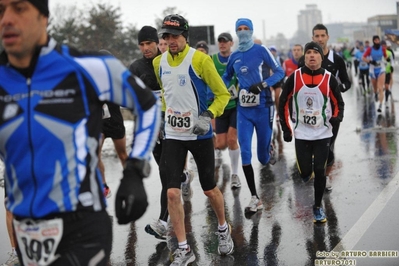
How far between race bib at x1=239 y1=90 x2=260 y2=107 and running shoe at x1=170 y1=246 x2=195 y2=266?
2653mm

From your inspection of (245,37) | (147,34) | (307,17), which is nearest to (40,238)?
(147,34)

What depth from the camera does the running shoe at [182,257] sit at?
18.0ft

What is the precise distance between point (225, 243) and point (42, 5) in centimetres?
353

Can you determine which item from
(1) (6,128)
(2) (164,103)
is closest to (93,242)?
(1) (6,128)

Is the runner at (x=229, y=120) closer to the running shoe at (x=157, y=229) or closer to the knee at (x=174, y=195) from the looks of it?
the running shoe at (x=157, y=229)

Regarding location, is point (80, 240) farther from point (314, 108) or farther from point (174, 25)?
point (314, 108)

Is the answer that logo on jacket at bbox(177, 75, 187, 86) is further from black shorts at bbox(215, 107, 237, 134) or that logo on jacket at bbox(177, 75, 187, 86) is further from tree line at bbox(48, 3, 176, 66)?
tree line at bbox(48, 3, 176, 66)

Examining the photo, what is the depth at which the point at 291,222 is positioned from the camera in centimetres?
673

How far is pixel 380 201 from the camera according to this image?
7.25 metres

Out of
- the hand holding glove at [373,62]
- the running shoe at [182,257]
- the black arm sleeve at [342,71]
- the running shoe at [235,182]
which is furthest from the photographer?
the hand holding glove at [373,62]

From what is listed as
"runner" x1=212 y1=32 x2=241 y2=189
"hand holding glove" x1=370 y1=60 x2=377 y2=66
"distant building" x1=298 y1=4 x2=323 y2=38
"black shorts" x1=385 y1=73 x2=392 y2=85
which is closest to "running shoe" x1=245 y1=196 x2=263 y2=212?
"runner" x1=212 y1=32 x2=241 y2=189

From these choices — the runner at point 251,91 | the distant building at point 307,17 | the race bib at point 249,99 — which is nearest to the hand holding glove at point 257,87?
the runner at point 251,91

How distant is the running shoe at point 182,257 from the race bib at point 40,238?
2.68m

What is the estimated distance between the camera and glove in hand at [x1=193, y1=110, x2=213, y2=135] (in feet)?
18.2
